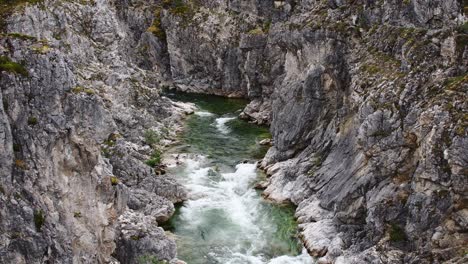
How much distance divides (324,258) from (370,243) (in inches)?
128

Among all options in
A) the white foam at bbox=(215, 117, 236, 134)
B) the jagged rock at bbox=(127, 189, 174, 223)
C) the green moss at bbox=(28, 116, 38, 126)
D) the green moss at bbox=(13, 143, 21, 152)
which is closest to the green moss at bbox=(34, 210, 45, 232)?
the green moss at bbox=(13, 143, 21, 152)

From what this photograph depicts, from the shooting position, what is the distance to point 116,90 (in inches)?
2504

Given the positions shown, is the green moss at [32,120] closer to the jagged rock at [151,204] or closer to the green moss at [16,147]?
the green moss at [16,147]

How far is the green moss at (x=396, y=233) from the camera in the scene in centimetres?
3316

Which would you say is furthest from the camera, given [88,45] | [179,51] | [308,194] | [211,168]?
[179,51]

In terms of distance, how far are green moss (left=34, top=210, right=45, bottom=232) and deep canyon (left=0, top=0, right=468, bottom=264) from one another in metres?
0.09

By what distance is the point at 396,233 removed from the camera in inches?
1318

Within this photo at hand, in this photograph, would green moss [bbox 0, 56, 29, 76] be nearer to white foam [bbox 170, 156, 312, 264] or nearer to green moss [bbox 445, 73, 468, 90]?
white foam [bbox 170, 156, 312, 264]

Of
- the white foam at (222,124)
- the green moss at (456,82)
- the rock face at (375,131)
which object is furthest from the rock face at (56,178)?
the white foam at (222,124)

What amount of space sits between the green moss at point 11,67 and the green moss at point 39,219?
21.4ft

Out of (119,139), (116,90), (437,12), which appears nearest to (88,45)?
(116,90)

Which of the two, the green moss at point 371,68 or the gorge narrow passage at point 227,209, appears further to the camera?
the green moss at point 371,68

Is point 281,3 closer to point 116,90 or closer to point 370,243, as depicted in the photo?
point 116,90

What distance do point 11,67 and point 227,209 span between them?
24640 mm
